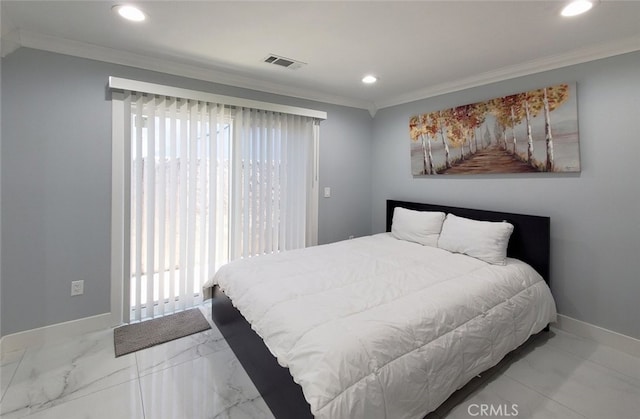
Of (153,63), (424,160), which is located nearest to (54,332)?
(153,63)

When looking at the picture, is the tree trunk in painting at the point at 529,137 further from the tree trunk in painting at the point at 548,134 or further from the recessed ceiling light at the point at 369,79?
the recessed ceiling light at the point at 369,79

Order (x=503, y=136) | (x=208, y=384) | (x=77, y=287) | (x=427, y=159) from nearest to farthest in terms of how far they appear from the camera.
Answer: (x=208, y=384)
(x=77, y=287)
(x=503, y=136)
(x=427, y=159)

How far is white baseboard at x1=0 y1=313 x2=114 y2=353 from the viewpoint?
2230 mm

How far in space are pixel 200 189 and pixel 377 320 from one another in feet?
7.04

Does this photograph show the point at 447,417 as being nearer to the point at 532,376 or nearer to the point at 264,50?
the point at 532,376

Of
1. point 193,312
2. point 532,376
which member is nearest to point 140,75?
point 193,312

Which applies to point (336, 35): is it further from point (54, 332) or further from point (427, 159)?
point (54, 332)

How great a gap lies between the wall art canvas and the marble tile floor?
5.00ft

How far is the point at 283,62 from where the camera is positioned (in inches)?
106

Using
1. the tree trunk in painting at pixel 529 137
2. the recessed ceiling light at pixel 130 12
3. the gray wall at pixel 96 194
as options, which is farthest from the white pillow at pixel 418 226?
the recessed ceiling light at pixel 130 12

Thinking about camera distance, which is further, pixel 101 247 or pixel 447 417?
pixel 101 247

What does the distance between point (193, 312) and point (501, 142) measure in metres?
3.42

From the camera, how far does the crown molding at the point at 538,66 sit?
222 centimetres

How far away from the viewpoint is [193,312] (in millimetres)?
2877
